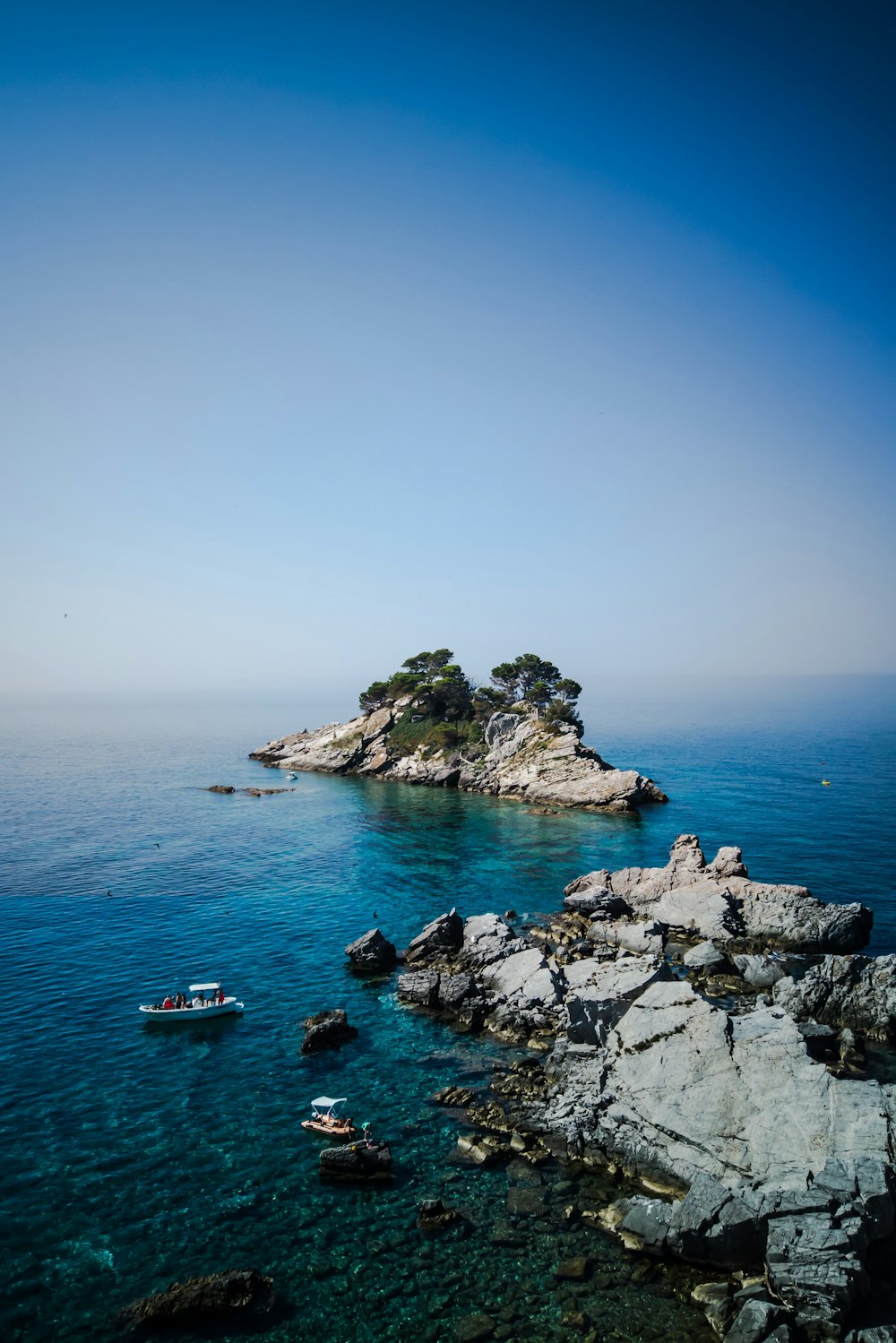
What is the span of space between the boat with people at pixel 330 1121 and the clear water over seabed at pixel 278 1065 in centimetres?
84

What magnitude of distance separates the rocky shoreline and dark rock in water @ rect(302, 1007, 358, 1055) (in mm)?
5825

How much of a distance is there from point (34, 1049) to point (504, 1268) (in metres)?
28.5

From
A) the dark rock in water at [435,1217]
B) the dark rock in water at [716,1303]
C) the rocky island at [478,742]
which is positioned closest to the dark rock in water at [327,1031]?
the dark rock in water at [435,1217]

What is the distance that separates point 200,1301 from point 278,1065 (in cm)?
1445

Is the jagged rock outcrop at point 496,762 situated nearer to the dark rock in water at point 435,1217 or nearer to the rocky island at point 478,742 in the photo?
the rocky island at point 478,742

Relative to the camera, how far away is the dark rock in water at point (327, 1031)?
3647 cm

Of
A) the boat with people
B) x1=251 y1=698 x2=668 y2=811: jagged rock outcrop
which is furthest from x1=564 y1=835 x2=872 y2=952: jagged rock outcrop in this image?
x1=251 y1=698 x2=668 y2=811: jagged rock outcrop

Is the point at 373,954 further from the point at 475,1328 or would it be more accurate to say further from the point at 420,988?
the point at 475,1328

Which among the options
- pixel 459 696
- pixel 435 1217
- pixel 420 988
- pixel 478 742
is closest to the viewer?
pixel 435 1217

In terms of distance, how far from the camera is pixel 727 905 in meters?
52.3

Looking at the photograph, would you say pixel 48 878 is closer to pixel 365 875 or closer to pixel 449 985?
pixel 365 875

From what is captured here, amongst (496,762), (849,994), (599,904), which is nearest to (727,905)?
(599,904)

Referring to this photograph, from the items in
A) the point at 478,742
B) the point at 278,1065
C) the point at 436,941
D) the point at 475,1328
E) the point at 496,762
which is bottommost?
the point at 278,1065

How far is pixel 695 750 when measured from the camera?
6339 inches
